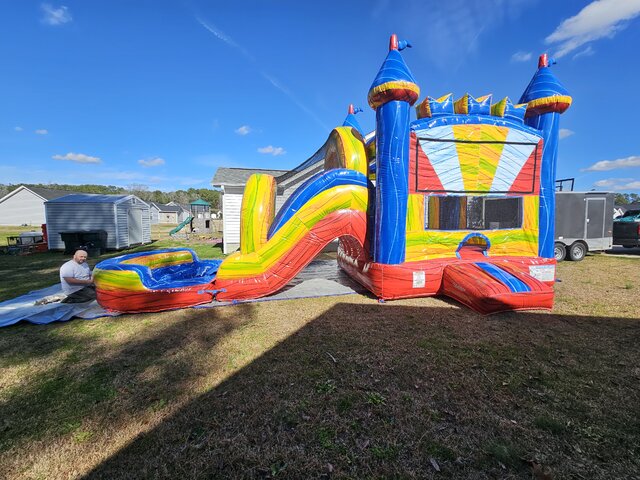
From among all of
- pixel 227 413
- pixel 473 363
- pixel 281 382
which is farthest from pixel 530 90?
pixel 227 413

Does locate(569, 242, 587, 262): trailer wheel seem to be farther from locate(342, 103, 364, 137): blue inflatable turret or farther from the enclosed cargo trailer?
locate(342, 103, 364, 137): blue inflatable turret

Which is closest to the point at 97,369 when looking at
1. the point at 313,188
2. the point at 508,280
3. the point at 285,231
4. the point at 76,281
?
the point at 76,281

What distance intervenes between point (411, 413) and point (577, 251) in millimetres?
12277

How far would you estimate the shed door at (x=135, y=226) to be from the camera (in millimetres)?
16312

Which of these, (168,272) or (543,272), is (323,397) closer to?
(168,272)

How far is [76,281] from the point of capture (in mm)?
5555

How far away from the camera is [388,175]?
561cm

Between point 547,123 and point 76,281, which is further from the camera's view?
point 547,123

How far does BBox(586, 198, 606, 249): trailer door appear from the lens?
11047 mm

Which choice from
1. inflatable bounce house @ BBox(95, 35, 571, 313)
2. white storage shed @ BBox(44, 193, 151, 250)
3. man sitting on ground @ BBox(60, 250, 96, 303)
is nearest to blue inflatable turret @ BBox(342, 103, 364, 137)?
inflatable bounce house @ BBox(95, 35, 571, 313)

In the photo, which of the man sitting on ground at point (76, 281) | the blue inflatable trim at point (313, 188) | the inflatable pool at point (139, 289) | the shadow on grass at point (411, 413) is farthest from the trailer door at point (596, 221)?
the man sitting on ground at point (76, 281)

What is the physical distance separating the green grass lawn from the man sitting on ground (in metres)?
0.96

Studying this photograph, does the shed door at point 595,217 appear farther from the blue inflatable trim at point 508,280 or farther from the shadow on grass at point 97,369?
the shadow on grass at point 97,369

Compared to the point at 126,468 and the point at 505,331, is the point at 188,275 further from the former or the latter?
the point at 505,331
